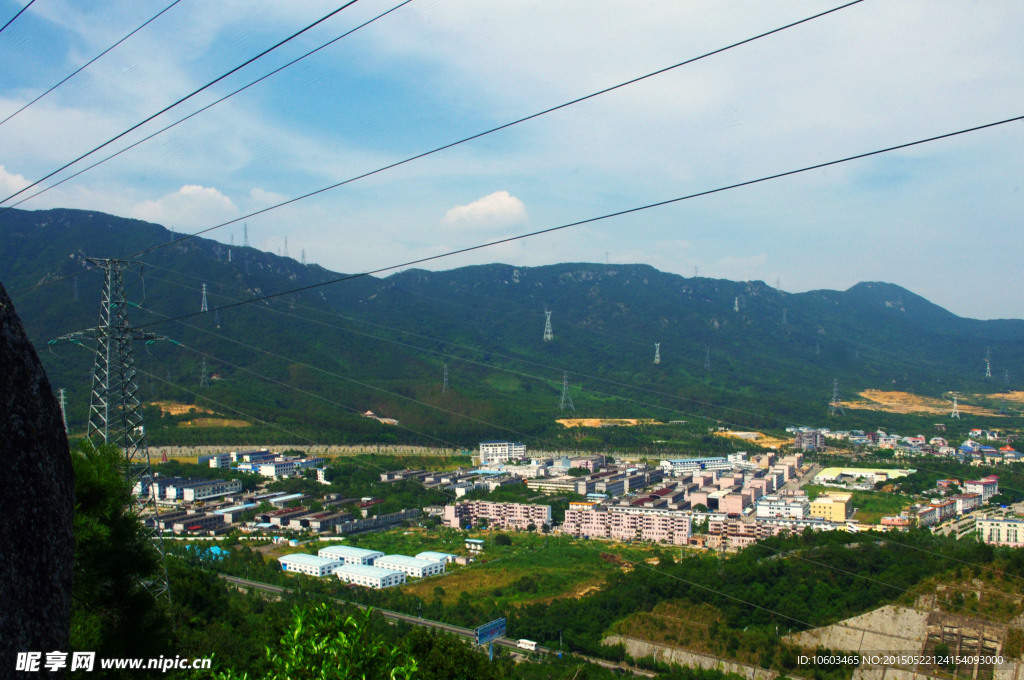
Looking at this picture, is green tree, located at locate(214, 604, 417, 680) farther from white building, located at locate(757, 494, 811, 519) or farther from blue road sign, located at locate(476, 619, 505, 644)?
white building, located at locate(757, 494, 811, 519)

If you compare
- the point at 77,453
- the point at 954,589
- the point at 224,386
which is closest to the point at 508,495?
the point at 954,589

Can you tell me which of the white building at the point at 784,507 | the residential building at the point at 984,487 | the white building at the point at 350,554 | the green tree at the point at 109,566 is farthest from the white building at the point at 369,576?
the residential building at the point at 984,487

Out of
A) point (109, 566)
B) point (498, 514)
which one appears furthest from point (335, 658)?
point (498, 514)

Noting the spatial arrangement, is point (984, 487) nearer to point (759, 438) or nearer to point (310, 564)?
point (759, 438)

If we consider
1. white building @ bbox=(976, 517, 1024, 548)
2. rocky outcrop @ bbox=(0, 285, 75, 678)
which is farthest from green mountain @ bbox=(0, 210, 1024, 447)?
white building @ bbox=(976, 517, 1024, 548)

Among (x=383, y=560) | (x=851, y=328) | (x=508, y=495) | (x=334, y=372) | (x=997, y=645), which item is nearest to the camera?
(x=997, y=645)

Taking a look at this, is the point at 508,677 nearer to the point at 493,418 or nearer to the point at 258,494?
the point at 258,494
